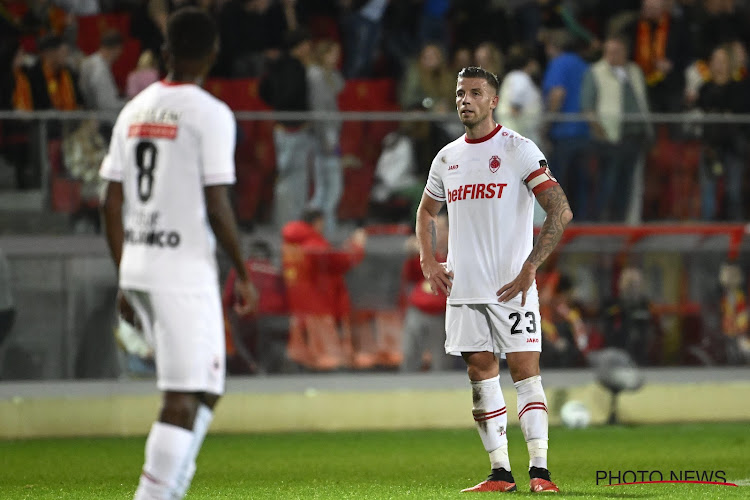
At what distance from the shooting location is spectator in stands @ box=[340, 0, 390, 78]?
52.9ft

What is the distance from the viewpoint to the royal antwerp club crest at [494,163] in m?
7.54

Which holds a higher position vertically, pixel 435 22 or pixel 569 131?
pixel 435 22

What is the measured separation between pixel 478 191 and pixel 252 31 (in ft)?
27.3

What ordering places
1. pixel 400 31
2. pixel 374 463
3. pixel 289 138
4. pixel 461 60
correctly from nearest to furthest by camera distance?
1. pixel 374 463
2. pixel 289 138
3. pixel 461 60
4. pixel 400 31

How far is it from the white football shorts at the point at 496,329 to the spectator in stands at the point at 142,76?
280 inches

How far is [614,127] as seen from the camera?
13.7 meters

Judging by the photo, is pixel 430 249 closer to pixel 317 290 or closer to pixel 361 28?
pixel 317 290

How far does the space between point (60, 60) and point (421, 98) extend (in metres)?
3.78

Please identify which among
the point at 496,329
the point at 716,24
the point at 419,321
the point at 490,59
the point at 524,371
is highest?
the point at 716,24

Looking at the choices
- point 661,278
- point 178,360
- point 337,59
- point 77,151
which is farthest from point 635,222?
point 178,360

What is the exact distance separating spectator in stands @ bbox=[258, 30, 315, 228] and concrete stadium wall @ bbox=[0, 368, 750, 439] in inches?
64.6

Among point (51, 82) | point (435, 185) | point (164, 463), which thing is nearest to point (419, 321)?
point (51, 82)

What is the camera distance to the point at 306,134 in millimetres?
13086

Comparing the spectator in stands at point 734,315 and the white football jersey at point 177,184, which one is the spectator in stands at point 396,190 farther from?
the white football jersey at point 177,184
